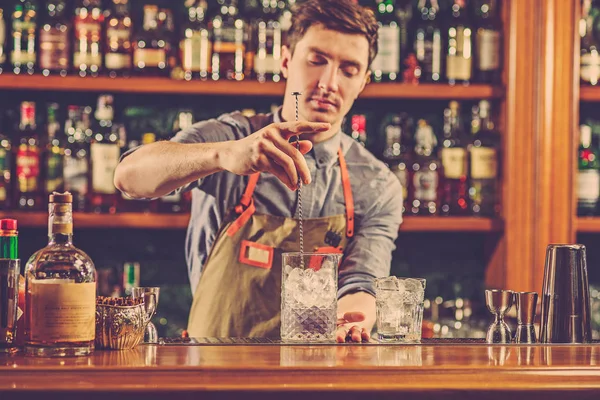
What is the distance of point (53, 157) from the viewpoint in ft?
8.75

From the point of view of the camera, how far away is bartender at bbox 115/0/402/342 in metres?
1.96

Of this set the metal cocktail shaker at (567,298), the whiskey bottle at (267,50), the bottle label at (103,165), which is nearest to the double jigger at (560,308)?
the metal cocktail shaker at (567,298)

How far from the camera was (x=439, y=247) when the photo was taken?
3.03 m

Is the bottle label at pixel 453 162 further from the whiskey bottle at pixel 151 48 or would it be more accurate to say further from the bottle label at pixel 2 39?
the bottle label at pixel 2 39

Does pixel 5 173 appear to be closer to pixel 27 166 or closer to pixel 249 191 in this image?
pixel 27 166

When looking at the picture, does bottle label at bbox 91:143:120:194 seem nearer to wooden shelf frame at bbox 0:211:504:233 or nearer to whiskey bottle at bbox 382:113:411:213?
wooden shelf frame at bbox 0:211:504:233

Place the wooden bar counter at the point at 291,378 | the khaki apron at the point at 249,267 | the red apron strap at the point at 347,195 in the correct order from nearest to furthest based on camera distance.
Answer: the wooden bar counter at the point at 291,378 → the khaki apron at the point at 249,267 → the red apron strap at the point at 347,195

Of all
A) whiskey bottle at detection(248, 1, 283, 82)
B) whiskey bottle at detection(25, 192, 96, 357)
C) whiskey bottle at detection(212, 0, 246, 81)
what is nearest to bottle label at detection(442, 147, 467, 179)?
whiskey bottle at detection(248, 1, 283, 82)

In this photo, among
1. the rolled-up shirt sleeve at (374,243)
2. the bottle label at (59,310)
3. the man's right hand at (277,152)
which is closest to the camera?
the bottle label at (59,310)

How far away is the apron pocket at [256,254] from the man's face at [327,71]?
332mm

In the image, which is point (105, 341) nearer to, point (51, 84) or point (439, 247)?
point (51, 84)

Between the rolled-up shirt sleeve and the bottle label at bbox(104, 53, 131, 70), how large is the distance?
0.97m

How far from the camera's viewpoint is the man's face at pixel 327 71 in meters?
1.95

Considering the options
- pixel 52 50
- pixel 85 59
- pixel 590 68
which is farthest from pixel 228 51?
pixel 590 68
